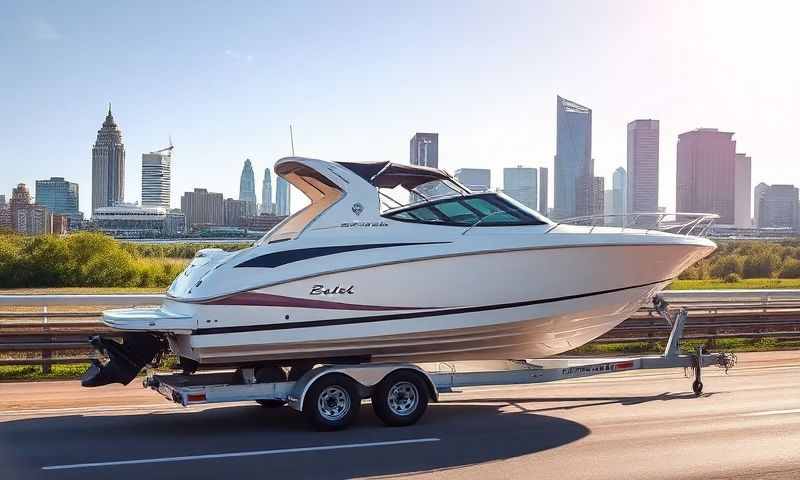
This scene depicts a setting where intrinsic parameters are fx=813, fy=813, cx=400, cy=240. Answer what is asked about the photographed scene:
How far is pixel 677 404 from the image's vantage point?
446 inches

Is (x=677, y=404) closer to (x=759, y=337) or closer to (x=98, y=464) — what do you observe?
(x=98, y=464)

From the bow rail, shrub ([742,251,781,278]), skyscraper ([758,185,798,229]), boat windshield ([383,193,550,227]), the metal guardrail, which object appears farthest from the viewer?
skyscraper ([758,185,798,229])

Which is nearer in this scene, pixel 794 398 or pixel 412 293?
pixel 412 293

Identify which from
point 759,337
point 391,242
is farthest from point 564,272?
point 759,337

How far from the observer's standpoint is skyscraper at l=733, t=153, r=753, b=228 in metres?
106

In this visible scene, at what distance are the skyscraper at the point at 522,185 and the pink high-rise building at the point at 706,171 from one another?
83687mm

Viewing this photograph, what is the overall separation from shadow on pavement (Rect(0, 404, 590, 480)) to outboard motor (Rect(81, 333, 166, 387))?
576mm

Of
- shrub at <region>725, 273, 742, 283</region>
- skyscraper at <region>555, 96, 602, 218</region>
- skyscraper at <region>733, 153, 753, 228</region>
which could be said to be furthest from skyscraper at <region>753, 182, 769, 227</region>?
shrub at <region>725, 273, 742, 283</region>

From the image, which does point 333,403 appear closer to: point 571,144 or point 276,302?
point 276,302

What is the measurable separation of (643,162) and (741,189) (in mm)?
26221

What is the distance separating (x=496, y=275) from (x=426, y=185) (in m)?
1.88

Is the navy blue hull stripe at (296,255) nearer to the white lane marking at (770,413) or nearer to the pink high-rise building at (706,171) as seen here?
the white lane marking at (770,413)

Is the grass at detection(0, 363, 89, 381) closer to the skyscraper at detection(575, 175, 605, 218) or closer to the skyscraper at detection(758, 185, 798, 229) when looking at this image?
the skyscraper at detection(575, 175, 605, 218)

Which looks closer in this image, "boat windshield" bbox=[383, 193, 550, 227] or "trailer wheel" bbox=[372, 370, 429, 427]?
"trailer wheel" bbox=[372, 370, 429, 427]
